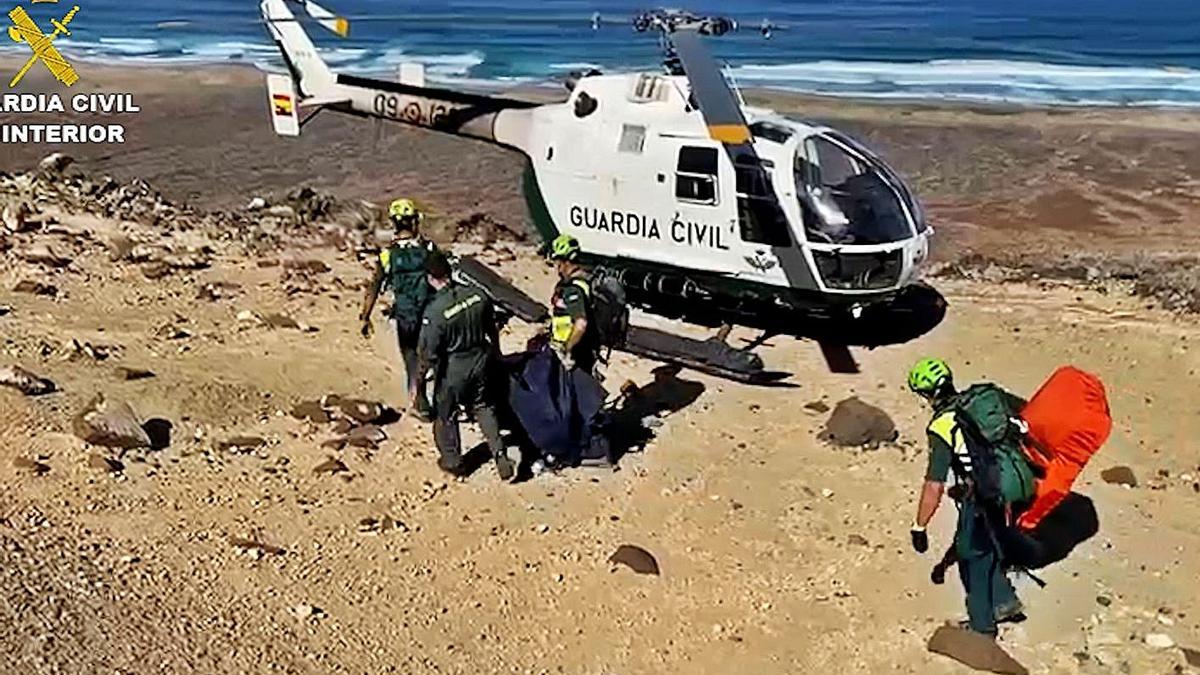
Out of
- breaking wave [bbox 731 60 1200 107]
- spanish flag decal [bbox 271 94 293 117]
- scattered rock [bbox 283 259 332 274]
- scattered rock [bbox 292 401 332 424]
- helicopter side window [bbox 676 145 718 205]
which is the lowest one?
breaking wave [bbox 731 60 1200 107]

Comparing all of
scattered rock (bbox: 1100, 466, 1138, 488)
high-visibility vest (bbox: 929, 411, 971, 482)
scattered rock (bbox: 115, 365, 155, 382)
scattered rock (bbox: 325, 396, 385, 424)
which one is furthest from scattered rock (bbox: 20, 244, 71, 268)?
scattered rock (bbox: 1100, 466, 1138, 488)

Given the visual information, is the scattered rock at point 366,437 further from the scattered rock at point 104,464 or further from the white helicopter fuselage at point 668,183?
the white helicopter fuselage at point 668,183

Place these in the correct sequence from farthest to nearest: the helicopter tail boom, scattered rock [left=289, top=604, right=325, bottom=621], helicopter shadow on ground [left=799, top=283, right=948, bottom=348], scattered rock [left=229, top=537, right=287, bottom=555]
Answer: the helicopter tail boom, helicopter shadow on ground [left=799, top=283, right=948, bottom=348], scattered rock [left=229, top=537, right=287, bottom=555], scattered rock [left=289, top=604, right=325, bottom=621]

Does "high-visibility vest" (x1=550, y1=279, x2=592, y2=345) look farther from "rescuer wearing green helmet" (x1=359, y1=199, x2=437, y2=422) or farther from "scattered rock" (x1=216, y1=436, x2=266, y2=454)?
"scattered rock" (x1=216, y1=436, x2=266, y2=454)

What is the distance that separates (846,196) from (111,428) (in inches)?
265

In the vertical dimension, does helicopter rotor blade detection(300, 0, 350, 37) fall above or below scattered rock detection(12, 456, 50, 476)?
above

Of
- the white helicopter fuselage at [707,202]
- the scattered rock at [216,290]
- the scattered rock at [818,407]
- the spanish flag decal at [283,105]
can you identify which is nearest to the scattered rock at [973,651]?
the scattered rock at [818,407]

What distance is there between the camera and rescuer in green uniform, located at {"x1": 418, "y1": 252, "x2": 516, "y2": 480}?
1014cm

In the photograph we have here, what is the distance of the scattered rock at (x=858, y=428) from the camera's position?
12.1m

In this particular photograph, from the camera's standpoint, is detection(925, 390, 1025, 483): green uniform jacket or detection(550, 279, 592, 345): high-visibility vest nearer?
detection(925, 390, 1025, 483): green uniform jacket

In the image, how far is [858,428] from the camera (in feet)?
39.7

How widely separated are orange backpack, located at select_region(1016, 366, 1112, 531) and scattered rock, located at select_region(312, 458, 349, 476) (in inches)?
194

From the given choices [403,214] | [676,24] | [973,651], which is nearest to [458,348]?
[403,214]

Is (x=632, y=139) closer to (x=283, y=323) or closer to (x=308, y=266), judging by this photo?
(x=283, y=323)
